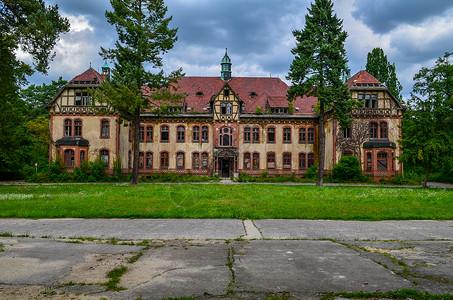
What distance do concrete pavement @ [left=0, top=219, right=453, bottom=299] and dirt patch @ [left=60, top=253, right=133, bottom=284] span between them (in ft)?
0.05

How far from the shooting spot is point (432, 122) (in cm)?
2559

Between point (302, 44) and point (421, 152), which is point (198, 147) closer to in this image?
point (302, 44)

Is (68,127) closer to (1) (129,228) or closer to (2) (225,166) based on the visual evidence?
(2) (225,166)

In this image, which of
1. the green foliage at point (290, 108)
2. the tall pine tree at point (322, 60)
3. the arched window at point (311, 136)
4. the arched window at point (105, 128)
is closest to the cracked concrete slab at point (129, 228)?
the tall pine tree at point (322, 60)

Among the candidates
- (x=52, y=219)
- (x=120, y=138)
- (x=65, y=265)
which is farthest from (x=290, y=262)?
(x=120, y=138)

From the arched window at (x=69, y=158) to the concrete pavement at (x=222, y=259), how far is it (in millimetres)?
26825

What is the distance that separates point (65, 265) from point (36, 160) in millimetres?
40792

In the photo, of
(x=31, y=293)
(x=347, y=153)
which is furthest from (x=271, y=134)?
(x=31, y=293)

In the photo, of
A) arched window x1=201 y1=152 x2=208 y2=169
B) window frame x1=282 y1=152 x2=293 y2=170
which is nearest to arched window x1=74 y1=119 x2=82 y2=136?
arched window x1=201 y1=152 x2=208 y2=169

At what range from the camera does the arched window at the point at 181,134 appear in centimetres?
3731

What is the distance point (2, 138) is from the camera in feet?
75.9

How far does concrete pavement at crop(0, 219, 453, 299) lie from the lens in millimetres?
4133

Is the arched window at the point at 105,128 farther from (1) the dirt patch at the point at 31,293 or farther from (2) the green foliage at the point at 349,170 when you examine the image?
(1) the dirt patch at the point at 31,293

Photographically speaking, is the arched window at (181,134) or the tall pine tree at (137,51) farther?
the arched window at (181,134)
